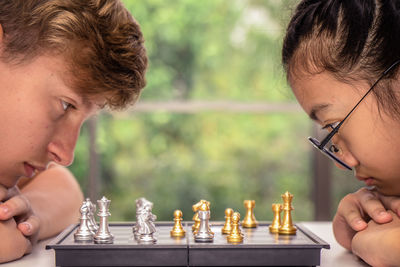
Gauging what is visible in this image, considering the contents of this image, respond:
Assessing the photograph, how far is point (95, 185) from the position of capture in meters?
4.18

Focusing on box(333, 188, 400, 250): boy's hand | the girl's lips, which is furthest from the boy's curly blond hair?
box(333, 188, 400, 250): boy's hand

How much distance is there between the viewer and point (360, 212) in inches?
52.4

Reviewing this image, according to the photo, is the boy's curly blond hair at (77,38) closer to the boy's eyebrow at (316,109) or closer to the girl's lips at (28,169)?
the girl's lips at (28,169)

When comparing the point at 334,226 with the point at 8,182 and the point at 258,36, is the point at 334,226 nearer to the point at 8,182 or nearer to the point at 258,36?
the point at 8,182

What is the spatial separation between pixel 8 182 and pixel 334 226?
0.88m

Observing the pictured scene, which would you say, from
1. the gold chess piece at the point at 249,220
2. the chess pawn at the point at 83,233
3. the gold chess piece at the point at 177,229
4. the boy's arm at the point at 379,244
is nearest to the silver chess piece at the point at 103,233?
the chess pawn at the point at 83,233

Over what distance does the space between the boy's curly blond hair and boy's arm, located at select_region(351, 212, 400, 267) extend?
0.73 m

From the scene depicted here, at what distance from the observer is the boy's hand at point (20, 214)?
120 cm

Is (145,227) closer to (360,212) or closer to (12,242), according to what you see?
(12,242)

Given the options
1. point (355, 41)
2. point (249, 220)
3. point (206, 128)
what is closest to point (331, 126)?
point (355, 41)

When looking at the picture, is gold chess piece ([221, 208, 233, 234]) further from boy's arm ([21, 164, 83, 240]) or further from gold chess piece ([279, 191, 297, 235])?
boy's arm ([21, 164, 83, 240])

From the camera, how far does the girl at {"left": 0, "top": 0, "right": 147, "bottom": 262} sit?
1.27 metres

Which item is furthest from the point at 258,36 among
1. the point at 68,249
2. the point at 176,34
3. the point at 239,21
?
the point at 68,249

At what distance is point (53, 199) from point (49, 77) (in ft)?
1.54
